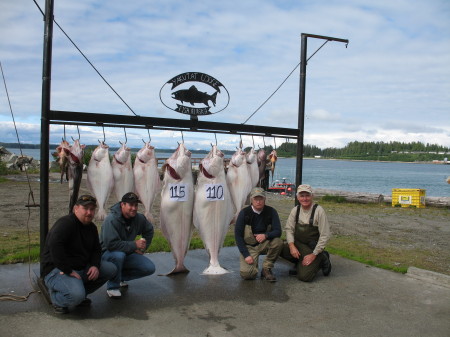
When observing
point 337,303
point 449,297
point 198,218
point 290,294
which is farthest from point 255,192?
point 449,297

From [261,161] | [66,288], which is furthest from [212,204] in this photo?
[66,288]

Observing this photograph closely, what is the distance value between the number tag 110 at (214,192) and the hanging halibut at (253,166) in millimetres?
682

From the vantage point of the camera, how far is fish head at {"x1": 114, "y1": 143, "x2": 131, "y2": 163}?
5.08 metres

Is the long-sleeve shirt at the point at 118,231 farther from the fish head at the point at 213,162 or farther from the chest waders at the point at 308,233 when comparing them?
the chest waders at the point at 308,233

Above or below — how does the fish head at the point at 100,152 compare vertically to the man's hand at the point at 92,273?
above

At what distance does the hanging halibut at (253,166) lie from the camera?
5984 millimetres

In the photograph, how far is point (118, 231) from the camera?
477 cm

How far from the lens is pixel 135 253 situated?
4945 mm

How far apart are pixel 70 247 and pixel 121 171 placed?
1253 millimetres

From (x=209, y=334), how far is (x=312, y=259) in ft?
7.13

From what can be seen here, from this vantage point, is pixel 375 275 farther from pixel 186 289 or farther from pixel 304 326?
pixel 186 289

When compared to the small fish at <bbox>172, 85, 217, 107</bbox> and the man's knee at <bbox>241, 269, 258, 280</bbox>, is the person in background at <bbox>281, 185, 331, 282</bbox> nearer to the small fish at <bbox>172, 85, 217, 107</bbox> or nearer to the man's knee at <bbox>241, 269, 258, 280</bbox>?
the man's knee at <bbox>241, 269, 258, 280</bbox>

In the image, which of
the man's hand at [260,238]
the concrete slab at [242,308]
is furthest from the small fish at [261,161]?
the concrete slab at [242,308]

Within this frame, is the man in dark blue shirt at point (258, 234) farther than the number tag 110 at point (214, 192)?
Yes
